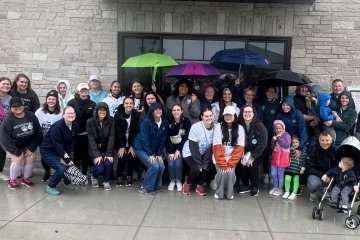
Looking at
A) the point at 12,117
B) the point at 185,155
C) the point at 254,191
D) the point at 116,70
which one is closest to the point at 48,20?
the point at 116,70

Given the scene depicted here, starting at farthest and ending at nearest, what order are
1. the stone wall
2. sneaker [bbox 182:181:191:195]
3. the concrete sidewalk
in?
1. the stone wall
2. sneaker [bbox 182:181:191:195]
3. the concrete sidewalk

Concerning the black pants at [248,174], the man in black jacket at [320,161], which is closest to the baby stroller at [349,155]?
the man in black jacket at [320,161]

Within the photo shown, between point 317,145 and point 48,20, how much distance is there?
5.39 meters

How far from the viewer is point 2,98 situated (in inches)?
255

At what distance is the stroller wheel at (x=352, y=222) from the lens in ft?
15.5

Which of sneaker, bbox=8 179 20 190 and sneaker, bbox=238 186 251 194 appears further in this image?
sneaker, bbox=238 186 251 194

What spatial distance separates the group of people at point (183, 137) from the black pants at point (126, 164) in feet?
0.06

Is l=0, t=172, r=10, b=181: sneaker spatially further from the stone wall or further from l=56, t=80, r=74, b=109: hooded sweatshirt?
the stone wall

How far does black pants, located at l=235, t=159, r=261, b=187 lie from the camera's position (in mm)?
6031

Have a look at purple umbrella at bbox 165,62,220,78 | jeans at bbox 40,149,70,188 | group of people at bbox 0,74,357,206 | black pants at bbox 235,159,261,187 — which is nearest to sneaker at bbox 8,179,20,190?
group of people at bbox 0,74,357,206

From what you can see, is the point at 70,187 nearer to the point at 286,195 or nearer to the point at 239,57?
the point at 286,195

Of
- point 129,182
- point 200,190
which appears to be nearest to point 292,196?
point 200,190

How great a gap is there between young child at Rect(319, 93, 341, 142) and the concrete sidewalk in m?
1.15

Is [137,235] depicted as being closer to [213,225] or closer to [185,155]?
[213,225]
